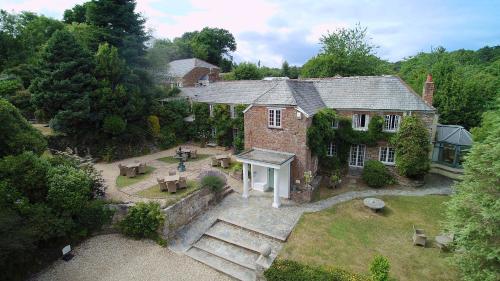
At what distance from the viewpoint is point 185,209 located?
658 inches

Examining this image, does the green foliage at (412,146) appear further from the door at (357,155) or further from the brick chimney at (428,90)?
the door at (357,155)

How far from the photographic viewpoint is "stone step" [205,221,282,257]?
14.5 m

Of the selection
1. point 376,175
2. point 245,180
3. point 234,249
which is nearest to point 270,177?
point 245,180

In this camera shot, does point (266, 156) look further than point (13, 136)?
Yes

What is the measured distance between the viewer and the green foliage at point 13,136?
1448 cm

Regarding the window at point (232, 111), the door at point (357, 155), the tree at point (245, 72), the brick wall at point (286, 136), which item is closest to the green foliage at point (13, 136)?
the brick wall at point (286, 136)

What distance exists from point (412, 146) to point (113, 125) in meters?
26.2

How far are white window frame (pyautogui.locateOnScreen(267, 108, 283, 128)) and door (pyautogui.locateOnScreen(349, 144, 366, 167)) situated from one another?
8.72 meters

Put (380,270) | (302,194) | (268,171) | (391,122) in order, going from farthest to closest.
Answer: (391,122) < (268,171) < (302,194) < (380,270)

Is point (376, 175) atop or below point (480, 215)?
below

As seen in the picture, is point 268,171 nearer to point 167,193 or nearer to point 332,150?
point 332,150

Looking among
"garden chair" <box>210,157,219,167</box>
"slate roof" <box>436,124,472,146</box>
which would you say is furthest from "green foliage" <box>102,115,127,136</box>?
"slate roof" <box>436,124,472,146</box>

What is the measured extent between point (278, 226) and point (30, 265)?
42.7 feet

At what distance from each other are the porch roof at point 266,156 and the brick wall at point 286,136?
1.07 ft
